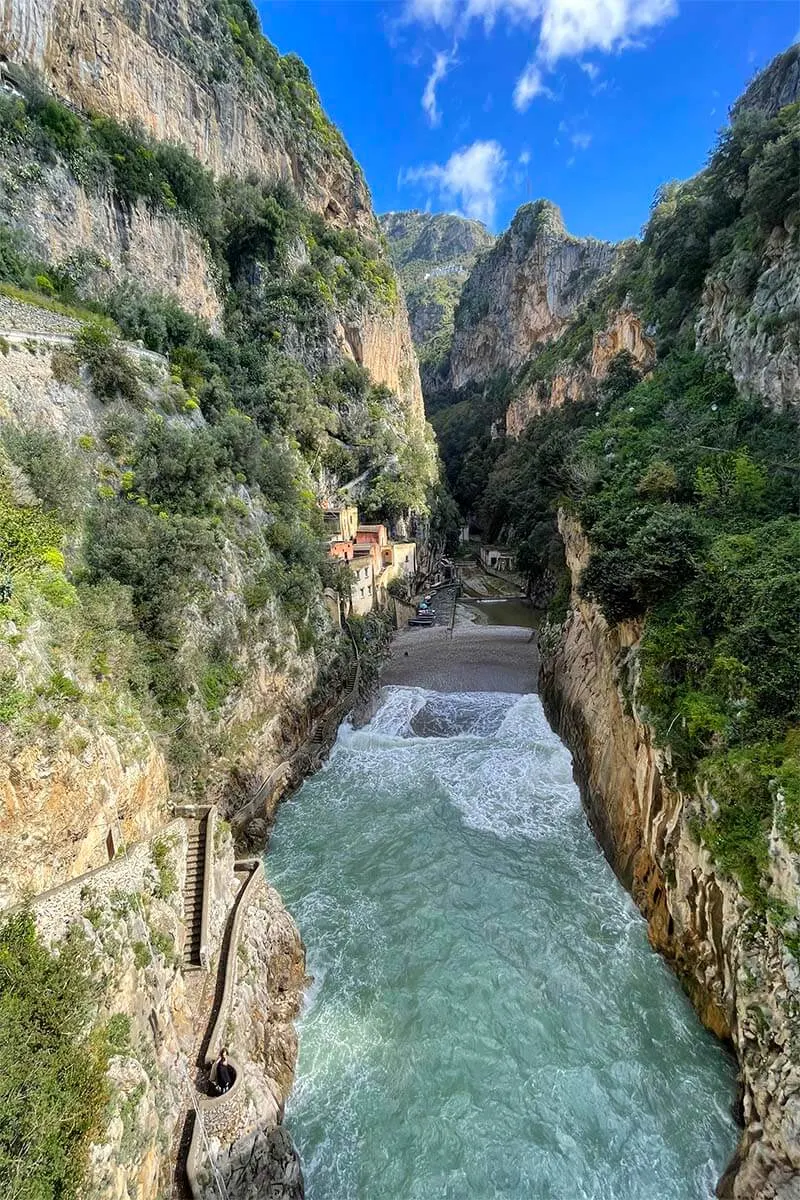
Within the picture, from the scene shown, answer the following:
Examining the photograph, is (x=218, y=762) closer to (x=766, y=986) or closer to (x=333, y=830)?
(x=333, y=830)

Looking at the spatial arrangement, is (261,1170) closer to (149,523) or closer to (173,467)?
(149,523)

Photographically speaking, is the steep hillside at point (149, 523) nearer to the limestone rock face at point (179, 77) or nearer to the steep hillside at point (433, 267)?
the limestone rock face at point (179, 77)

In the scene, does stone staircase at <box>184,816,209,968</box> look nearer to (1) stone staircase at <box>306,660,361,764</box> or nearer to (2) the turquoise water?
(2) the turquoise water

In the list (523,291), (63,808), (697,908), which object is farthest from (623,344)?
(523,291)

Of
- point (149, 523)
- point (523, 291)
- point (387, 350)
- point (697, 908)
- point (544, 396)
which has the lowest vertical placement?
point (697, 908)

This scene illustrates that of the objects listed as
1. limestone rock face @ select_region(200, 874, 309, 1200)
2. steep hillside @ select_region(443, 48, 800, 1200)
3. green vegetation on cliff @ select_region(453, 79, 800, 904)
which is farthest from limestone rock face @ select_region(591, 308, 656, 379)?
limestone rock face @ select_region(200, 874, 309, 1200)

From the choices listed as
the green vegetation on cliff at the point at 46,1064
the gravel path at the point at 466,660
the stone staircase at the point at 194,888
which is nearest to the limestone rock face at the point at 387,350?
the gravel path at the point at 466,660

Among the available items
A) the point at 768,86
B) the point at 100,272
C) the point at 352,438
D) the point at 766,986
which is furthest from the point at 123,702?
the point at 768,86
